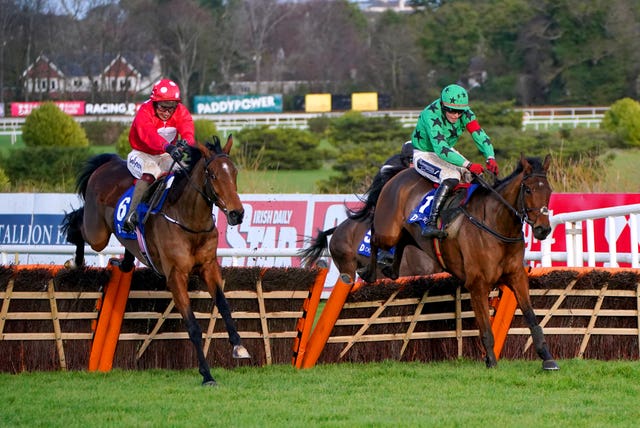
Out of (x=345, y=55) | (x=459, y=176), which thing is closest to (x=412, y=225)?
(x=459, y=176)

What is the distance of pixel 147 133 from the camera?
930 centimetres

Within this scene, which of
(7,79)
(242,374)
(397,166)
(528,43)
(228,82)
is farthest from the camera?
(228,82)

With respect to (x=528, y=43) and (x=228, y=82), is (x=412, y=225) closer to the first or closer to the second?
(x=528, y=43)

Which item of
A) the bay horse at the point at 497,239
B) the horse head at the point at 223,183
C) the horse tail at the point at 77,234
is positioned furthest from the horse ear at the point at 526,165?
the horse tail at the point at 77,234

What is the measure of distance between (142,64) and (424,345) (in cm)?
5922

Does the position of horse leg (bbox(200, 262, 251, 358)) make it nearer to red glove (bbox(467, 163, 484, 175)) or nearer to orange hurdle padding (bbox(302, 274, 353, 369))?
orange hurdle padding (bbox(302, 274, 353, 369))

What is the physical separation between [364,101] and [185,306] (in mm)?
48840

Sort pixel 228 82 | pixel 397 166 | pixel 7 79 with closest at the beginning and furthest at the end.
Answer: pixel 397 166
pixel 7 79
pixel 228 82

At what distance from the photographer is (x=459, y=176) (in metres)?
9.16

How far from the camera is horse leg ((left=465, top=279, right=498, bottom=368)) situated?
332 inches

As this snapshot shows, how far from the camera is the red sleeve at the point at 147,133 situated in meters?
9.19

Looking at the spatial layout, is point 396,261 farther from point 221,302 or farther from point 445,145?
point 221,302

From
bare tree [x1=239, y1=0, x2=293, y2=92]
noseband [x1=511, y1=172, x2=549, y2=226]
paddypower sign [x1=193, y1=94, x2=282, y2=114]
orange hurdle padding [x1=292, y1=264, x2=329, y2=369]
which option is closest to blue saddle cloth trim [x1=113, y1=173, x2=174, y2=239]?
orange hurdle padding [x1=292, y1=264, x2=329, y2=369]

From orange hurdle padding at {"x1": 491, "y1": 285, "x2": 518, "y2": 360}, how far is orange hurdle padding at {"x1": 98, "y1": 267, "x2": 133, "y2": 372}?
2.88 metres
